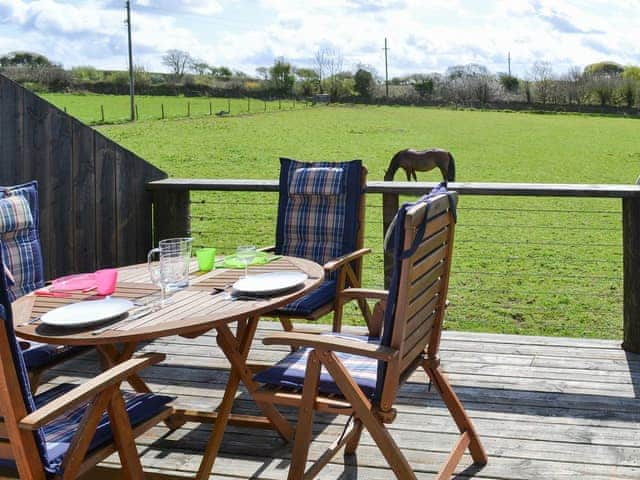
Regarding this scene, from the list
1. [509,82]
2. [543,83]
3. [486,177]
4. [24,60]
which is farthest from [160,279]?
[509,82]

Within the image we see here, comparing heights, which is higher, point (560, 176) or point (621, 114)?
point (621, 114)

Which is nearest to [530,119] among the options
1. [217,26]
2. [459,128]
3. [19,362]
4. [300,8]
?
[459,128]

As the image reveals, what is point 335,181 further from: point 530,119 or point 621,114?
point 621,114

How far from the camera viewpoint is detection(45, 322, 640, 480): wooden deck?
269cm

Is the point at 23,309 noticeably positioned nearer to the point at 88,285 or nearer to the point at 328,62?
the point at 88,285

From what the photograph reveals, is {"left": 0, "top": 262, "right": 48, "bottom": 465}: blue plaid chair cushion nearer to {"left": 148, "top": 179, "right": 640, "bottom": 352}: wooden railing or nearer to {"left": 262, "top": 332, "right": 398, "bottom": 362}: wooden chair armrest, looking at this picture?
{"left": 262, "top": 332, "right": 398, "bottom": 362}: wooden chair armrest

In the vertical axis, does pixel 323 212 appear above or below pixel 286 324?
above

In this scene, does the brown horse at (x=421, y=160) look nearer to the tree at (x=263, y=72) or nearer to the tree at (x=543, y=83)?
the tree at (x=263, y=72)

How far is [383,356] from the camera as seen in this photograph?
2.10 meters

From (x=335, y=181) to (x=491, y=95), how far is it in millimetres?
44389

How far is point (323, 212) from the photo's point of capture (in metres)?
4.06

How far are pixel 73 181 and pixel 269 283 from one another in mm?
1817

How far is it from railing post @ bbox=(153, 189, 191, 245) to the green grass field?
1.15 metres

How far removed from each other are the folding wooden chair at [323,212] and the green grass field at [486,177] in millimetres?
1580
